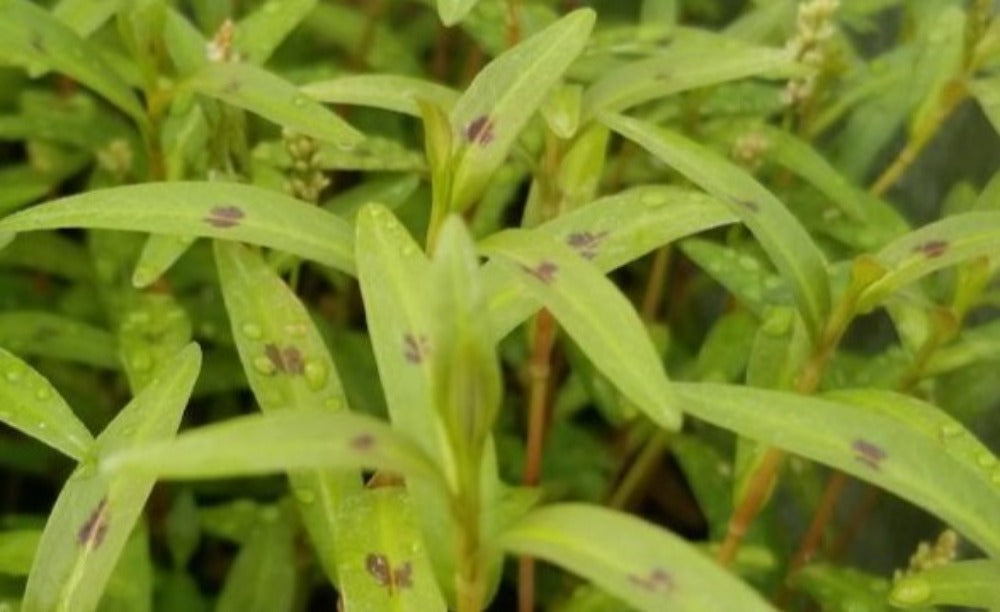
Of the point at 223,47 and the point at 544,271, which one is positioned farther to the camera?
the point at 223,47

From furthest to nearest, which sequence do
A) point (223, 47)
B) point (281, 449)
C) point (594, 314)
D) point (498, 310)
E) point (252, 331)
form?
1. point (223, 47)
2. point (252, 331)
3. point (498, 310)
4. point (594, 314)
5. point (281, 449)

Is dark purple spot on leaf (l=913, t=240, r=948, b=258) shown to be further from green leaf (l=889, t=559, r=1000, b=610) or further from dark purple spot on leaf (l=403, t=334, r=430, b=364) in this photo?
dark purple spot on leaf (l=403, t=334, r=430, b=364)

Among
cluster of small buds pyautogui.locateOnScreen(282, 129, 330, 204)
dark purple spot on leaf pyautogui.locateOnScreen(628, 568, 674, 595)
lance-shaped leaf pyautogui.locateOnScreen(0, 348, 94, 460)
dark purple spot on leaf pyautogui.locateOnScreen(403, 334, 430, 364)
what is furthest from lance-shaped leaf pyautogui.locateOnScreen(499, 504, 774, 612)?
cluster of small buds pyautogui.locateOnScreen(282, 129, 330, 204)

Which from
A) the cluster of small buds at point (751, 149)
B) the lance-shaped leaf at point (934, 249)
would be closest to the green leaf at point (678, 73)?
the cluster of small buds at point (751, 149)

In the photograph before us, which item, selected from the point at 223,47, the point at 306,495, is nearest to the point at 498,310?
the point at 306,495

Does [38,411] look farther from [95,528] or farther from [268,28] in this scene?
[268,28]

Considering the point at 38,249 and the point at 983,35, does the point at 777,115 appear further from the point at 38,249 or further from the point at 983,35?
the point at 38,249

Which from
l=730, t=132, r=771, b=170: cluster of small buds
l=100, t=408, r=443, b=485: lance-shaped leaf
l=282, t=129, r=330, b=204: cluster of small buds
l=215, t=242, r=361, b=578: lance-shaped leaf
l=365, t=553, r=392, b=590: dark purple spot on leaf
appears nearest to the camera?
l=100, t=408, r=443, b=485: lance-shaped leaf
